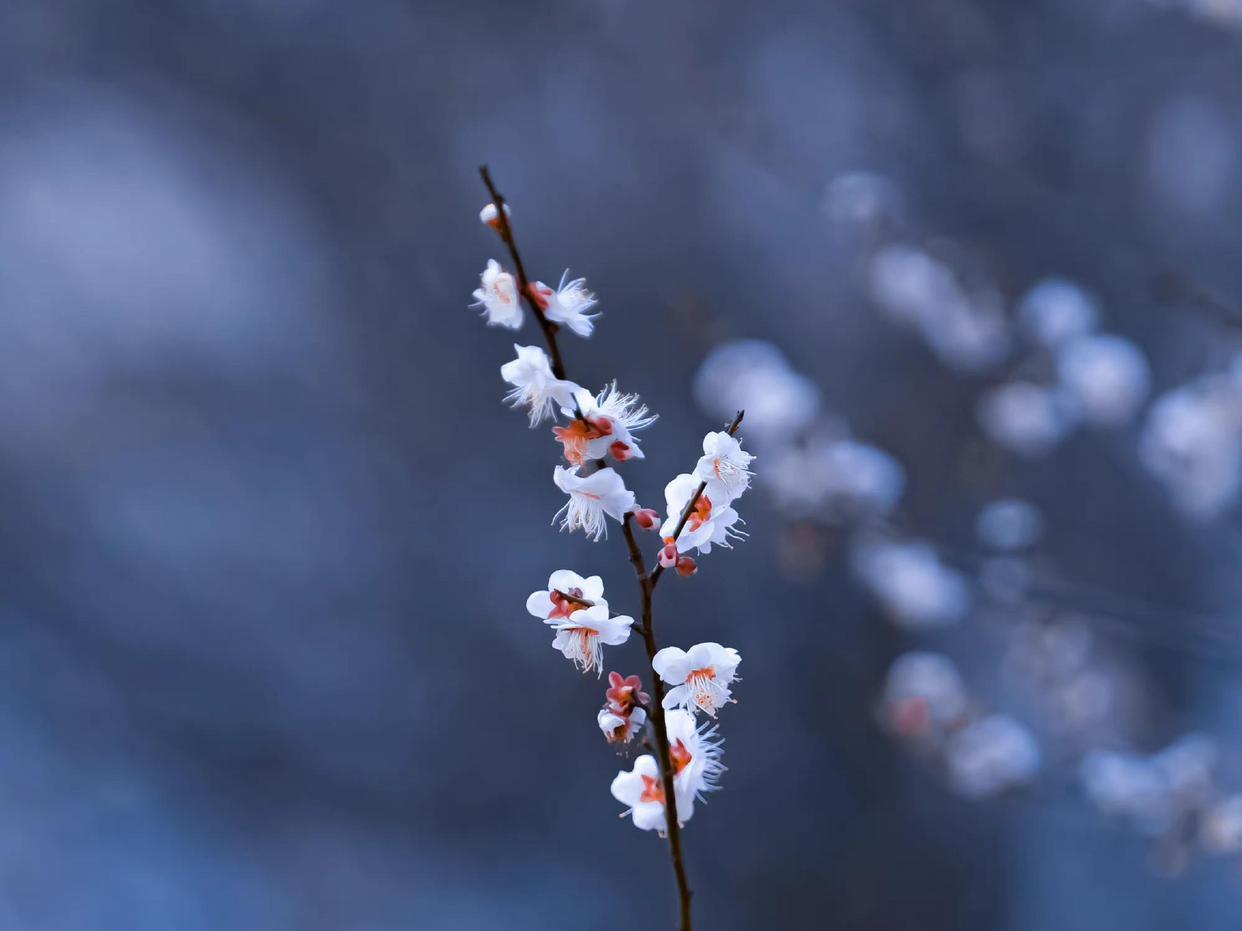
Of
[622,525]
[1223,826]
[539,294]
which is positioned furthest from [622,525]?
[1223,826]

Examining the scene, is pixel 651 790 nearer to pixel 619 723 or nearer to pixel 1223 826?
pixel 619 723

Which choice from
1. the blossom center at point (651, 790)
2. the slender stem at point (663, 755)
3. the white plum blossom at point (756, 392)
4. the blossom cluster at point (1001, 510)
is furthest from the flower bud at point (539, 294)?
the white plum blossom at point (756, 392)

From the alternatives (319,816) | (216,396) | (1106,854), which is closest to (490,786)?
(319,816)

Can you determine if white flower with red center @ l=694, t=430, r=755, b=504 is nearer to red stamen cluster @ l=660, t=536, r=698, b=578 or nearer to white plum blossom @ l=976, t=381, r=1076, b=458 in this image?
red stamen cluster @ l=660, t=536, r=698, b=578

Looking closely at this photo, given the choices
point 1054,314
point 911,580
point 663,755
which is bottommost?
point 663,755

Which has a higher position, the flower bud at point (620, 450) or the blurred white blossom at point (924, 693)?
the blurred white blossom at point (924, 693)

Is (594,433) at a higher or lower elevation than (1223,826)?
lower

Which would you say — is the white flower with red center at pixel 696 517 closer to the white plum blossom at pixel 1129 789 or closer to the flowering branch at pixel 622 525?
the flowering branch at pixel 622 525

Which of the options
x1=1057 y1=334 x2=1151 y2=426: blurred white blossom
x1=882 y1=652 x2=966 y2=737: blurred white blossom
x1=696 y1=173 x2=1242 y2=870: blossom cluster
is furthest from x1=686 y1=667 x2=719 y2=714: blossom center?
x1=1057 y1=334 x2=1151 y2=426: blurred white blossom
